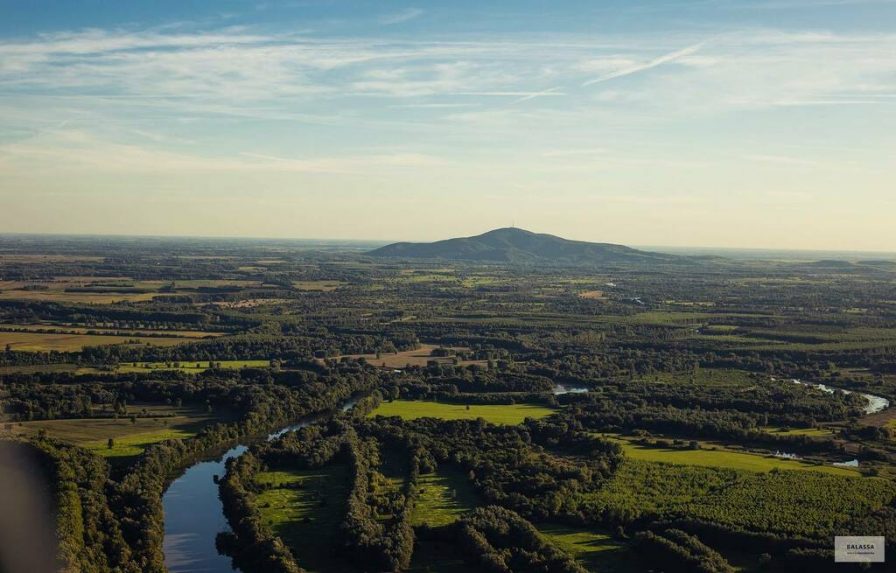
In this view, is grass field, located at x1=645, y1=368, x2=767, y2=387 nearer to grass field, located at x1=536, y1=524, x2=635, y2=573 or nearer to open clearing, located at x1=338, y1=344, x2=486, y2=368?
open clearing, located at x1=338, y1=344, x2=486, y2=368

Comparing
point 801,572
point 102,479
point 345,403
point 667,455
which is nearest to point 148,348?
point 345,403

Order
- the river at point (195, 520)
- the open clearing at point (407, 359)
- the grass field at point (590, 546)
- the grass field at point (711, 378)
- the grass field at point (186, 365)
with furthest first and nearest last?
the open clearing at point (407, 359)
the grass field at point (186, 365)
the grass field at point (711, 378)
the river at point (195, 520)
the grass field at point (590, 546)

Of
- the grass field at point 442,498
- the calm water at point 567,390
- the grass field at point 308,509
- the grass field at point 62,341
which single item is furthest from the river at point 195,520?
the grass field at point 62,341

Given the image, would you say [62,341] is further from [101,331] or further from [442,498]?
[442,498]

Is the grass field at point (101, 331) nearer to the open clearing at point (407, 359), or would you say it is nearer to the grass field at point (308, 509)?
the open clearing at point (407, 359)

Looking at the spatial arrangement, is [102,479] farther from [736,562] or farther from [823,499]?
[823,499]

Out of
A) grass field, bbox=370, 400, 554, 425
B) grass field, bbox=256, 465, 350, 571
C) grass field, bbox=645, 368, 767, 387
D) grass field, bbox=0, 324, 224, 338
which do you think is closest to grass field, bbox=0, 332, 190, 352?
grass field, bbox=0, 324, 224, 338

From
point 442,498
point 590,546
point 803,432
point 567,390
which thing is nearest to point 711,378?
point 567,390
